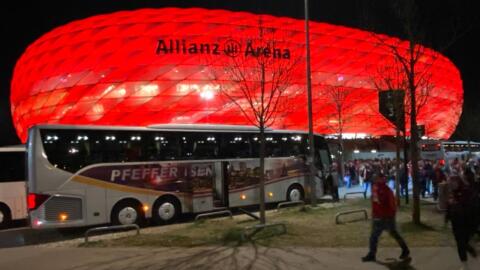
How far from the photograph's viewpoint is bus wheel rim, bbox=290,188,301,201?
19516 mm

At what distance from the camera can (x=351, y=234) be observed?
36.9 ft

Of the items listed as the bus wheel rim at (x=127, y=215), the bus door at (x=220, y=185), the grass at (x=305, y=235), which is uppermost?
the bus door at (x=220, y=185)

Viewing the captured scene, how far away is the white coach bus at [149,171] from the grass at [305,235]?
7.19 feet

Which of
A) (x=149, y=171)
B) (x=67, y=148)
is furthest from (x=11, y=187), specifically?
(x=149, y=171)

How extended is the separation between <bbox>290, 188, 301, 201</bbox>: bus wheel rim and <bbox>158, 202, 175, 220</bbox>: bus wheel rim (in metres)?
5.51

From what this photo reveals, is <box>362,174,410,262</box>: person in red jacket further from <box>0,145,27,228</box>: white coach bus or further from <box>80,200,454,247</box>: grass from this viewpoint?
<box>0,145,27,228</box>: white coach bus

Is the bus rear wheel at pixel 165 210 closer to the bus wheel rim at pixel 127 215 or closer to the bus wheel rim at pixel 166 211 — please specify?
the bus wheel rim at pixel 166 211

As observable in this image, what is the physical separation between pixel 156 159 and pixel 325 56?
131ft

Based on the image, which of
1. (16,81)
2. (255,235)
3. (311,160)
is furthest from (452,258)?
(16,81)

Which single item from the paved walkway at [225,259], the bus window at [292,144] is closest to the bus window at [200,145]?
the bus window at [292,144]

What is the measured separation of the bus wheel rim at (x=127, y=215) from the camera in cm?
1482

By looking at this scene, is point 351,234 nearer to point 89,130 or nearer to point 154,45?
point 89,130

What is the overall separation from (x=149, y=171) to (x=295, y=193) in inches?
265

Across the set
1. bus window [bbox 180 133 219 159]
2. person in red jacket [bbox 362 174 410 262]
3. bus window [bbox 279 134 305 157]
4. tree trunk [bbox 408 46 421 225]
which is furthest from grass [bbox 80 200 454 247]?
bus window [bbox 279 134 305 157]
